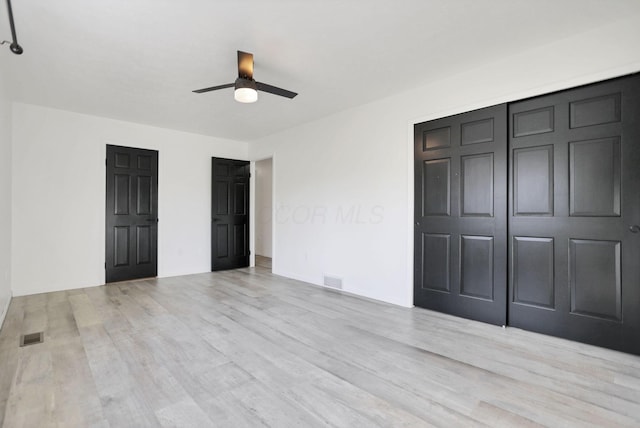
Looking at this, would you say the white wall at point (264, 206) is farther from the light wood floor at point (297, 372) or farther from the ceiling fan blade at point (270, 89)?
the ceiling fan blade at point (270, 89)

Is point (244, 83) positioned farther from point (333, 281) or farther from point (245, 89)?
point (333, 281)

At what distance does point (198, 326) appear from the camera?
3080mm

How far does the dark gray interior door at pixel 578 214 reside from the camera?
2.47 metres

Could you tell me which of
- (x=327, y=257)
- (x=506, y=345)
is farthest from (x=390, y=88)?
(x=506, y=345)

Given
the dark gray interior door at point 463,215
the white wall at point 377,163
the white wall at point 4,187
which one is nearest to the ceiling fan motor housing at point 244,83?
the white wall at point 377,163

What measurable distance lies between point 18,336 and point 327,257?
3568mm

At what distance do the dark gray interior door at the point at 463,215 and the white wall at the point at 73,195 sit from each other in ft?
13.9

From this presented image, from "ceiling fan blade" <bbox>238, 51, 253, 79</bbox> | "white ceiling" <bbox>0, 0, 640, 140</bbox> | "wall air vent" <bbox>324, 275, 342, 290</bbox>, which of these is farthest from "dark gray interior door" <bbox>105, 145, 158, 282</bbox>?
"ceiling fan blade" <bbox>238, 51, 253, 79</bbox>

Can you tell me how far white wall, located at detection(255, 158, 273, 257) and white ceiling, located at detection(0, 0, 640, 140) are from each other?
14.0 feet

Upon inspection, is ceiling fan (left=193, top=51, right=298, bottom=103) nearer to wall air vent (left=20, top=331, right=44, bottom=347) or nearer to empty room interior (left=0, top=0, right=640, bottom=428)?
empty room interior (left=0, top=0, right=640, bottom=428)

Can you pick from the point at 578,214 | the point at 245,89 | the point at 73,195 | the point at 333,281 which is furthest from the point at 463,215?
the point at 73,195

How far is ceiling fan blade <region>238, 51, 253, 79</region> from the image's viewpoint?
2.81 meters

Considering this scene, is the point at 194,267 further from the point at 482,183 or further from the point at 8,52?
the point at 482,183

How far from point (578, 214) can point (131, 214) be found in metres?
5.94
